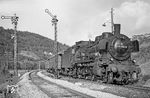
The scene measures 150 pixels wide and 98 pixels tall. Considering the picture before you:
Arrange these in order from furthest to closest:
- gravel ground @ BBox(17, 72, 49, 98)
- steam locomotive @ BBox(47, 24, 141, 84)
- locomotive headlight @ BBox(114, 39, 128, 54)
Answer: locomotive headlight @ BBox(114, 39, 128, 54) → steam locomotive @ BBox(47, 24, 141, 84) → gravel ground @ BBox(17, 72, 49, 98)

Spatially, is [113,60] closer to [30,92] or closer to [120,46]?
[120,46]

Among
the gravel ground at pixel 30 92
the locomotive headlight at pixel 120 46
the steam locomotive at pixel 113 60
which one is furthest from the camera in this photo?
the locomotive headlight at pixel 120 46

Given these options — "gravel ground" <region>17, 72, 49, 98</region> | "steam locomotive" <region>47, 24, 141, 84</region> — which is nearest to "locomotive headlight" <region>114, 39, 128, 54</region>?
"steam locomotive" <region>47, 24, 141, 84</region>

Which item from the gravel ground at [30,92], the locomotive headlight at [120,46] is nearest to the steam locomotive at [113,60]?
the locomotive headlight at [120,46]

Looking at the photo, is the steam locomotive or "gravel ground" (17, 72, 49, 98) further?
the steam locomotive

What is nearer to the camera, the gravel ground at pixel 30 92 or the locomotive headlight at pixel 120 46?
the gravel ground at pixel 30 92

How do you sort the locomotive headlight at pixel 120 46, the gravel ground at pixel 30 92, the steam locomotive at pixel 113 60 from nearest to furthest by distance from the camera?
the gravel ground at pixel 30 92 < the steam locomotive at pixel 113 60 < the locomotive headlight at pixel 120 46

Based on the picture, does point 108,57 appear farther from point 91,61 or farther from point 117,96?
point 117,96

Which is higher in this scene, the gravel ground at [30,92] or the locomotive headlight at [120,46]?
the locomotive headlight at [120,46]

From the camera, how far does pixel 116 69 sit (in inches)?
886

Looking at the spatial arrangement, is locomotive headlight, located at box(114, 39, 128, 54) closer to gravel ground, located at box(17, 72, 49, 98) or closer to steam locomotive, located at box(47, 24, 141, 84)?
steam locomotive, located at box(47, 24, 141, 84)

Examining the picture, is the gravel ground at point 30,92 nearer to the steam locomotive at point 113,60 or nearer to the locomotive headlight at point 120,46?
the steam locomotive at point 113,60

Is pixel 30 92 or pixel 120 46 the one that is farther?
pixel 120 46

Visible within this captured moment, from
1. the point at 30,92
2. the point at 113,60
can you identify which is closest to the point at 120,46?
the point at 113,60
